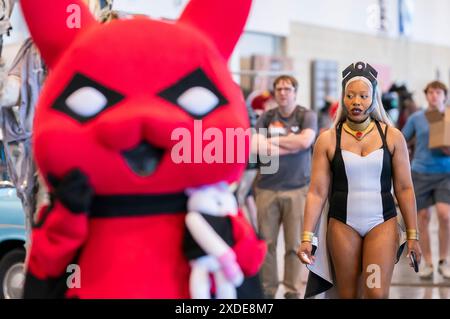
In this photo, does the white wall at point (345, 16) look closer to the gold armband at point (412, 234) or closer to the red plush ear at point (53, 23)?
the gold armband at point (412, 234)

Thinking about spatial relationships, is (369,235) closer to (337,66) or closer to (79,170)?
(79,170)

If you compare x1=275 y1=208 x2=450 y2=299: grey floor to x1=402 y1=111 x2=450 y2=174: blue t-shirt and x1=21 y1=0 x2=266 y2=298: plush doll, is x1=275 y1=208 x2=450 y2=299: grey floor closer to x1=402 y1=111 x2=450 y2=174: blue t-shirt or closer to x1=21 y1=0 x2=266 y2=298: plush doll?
x1=402 y1=111 x2=450 y2=174: blue t-shirt

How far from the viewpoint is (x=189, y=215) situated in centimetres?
287

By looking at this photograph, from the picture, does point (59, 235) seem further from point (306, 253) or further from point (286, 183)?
point (286, 183)

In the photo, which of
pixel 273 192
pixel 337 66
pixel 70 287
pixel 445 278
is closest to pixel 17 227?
pixel 273 192

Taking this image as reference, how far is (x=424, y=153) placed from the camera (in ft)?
25.2

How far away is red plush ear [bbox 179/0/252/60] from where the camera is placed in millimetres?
3068

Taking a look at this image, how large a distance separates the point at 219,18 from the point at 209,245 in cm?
82

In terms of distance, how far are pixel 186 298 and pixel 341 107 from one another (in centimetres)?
191

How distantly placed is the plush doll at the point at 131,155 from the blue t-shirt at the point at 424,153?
16.3 ft

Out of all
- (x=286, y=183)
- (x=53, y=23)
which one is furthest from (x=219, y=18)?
(x=286, y=183)

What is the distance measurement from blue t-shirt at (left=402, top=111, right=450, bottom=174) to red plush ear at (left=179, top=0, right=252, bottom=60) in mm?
4859

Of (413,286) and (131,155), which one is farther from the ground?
(131,155)

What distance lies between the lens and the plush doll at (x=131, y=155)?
279 centimetres
